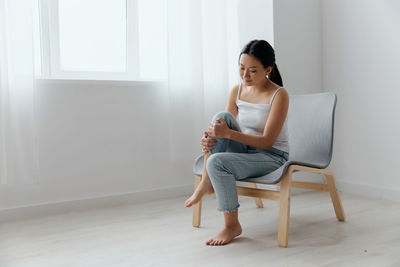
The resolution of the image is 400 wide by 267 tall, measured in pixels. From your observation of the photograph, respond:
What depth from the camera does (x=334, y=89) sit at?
297cm

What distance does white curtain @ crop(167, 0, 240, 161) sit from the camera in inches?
106

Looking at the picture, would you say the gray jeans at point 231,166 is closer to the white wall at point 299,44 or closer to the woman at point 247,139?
the woman at point 247,139

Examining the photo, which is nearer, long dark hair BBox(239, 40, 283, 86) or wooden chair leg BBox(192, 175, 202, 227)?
long dark hair BBox(239, 40, 283, 86)

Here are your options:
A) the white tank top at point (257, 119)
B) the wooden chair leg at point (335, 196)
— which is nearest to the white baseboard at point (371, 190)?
the wooden chair leg at point (335, 196)

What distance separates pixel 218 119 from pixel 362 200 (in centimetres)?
130

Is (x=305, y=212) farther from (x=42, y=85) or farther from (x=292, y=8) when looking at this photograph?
(x=42, y=85)

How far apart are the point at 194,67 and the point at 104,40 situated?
1.97 feet

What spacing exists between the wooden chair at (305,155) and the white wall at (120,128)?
0.65 meters

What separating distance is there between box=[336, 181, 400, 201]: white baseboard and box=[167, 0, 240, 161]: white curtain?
103 centimetres

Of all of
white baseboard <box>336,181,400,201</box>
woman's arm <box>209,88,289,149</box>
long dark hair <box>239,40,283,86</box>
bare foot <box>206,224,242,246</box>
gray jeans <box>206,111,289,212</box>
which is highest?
long dark hair <box>239,40,283,86</box>

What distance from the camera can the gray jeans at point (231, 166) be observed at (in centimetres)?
180

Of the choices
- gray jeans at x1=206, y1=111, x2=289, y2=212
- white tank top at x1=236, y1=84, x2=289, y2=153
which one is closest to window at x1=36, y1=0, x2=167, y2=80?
white tank top at x1=236, y1=84, x2=289, y2=153

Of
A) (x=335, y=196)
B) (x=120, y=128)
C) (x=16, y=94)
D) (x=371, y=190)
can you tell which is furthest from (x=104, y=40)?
(x=371, y=190)

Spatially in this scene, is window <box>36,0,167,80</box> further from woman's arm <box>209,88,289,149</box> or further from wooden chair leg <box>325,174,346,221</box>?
wooden chair leg <box>325,174,346,221</box>
